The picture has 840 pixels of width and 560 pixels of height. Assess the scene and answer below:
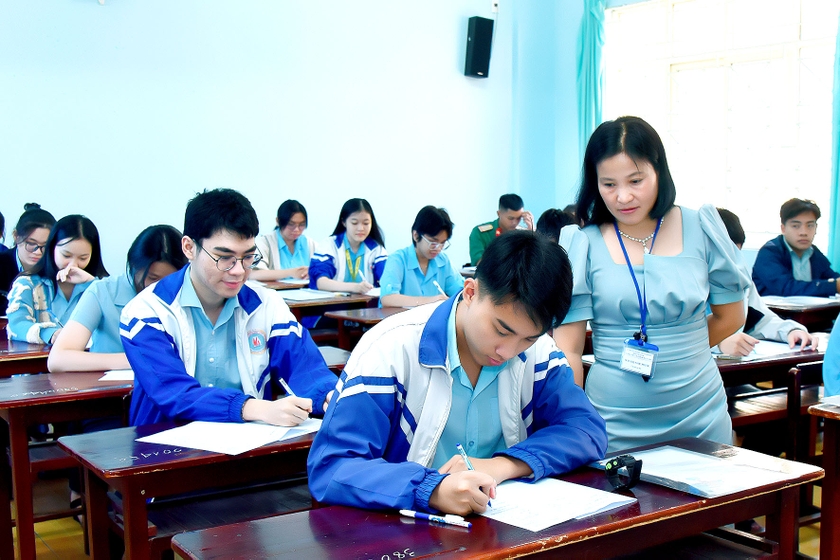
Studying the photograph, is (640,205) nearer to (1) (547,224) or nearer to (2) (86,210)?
(1) (547,224)

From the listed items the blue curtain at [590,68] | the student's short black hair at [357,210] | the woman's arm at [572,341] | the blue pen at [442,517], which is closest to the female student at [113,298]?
the woman's arm at [572,341]

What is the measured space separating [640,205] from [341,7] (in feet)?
18.5

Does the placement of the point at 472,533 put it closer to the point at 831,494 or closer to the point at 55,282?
the point at 831,494

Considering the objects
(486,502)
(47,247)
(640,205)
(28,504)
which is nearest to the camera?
(486,502)

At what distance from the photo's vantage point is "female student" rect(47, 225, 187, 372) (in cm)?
259

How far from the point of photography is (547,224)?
12.0ft

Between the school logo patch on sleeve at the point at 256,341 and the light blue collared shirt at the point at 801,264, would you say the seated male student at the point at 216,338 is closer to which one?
the school logo patch on sleeve at the point at 256,341

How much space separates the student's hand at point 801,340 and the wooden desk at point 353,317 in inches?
68.7

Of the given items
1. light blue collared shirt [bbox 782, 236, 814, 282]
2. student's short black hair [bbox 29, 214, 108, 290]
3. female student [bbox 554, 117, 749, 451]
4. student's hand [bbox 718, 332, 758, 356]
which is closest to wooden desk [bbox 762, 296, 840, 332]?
light blue collared shirt [bbox 782, 236, 814, 282]

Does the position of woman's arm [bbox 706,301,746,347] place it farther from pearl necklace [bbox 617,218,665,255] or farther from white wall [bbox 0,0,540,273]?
white wall [bbox 0,0,540,273]

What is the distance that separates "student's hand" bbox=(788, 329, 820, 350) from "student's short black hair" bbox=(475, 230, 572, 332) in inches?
75.5

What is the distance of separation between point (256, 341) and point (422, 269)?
8.37 feet

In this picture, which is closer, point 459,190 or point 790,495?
point 790,495

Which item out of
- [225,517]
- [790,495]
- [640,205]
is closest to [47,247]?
[225,517]
